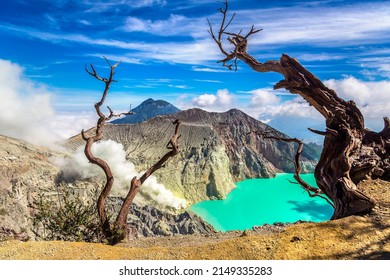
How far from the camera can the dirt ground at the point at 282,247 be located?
Answer: 7.29 m

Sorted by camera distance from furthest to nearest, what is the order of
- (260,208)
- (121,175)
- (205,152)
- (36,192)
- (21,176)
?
(205,152) < (121,175) < (260,208) < (21,176) < (36,192)

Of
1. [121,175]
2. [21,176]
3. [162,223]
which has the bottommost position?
[162,223]

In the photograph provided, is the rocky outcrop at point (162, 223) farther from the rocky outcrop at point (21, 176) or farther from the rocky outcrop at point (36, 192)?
the rocky outcrop at point (21, 176)

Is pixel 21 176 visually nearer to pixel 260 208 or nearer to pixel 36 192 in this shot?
pixel 36 192

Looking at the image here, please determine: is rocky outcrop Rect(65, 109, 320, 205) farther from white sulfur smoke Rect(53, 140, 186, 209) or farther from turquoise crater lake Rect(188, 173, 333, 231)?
turquoise crater lake Rect(188, 173, 333, 231)

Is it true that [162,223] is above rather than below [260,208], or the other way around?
below

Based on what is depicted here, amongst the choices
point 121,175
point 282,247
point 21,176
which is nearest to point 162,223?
point 21,176

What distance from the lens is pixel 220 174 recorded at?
4077 inches

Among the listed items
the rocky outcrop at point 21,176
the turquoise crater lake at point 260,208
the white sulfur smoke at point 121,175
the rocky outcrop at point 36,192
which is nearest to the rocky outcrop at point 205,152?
the white sulfur smoke at point 121,175

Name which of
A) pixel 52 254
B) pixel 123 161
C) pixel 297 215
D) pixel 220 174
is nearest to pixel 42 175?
pixel 123 161

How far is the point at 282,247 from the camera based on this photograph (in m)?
7.52

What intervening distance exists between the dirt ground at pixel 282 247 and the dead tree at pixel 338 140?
151cm

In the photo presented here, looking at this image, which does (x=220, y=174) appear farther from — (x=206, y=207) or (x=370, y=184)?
(x=370, y=184)

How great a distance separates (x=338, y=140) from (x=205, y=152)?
97213 millimetres
